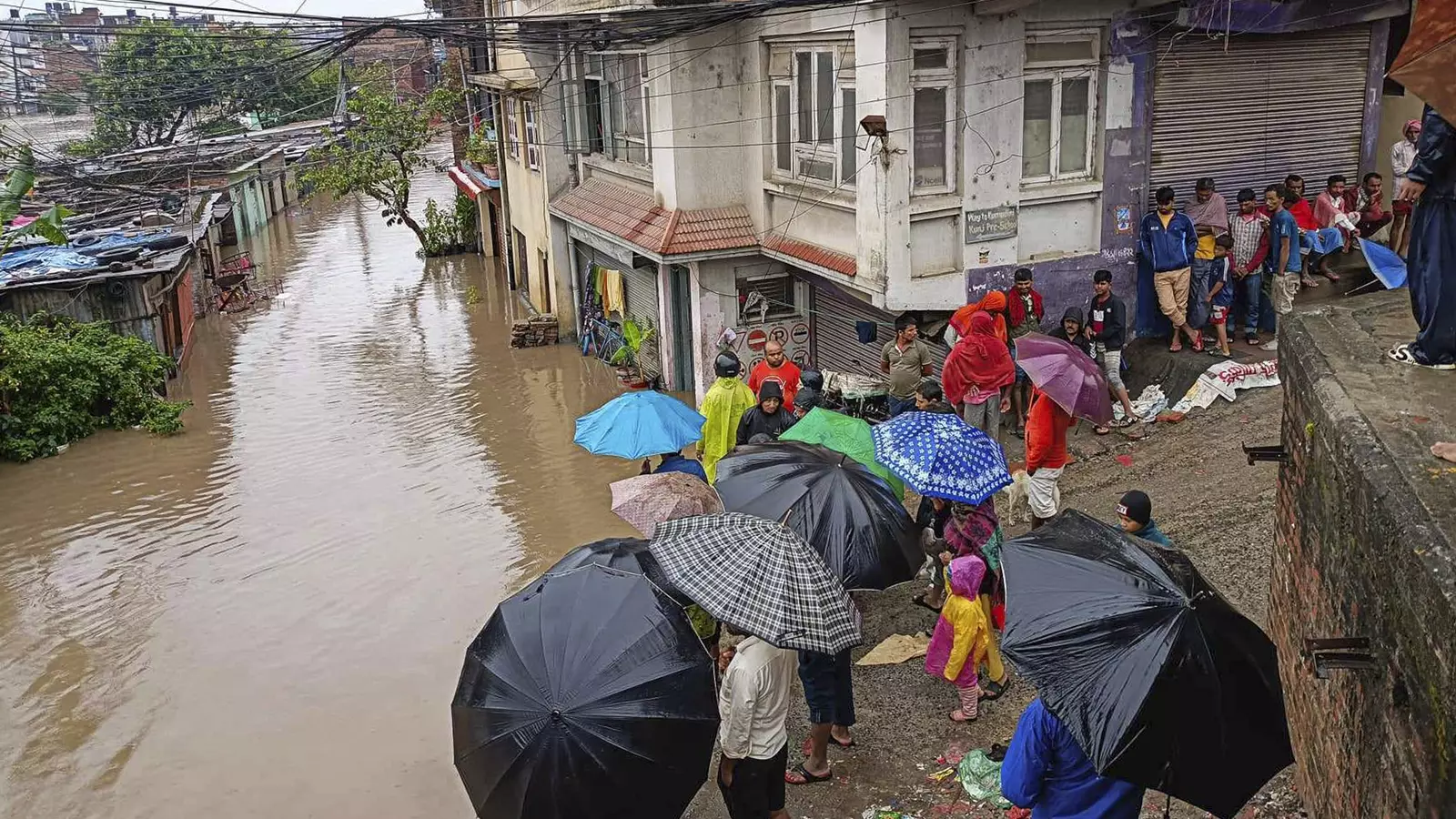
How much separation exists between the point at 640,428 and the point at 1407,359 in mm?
4794

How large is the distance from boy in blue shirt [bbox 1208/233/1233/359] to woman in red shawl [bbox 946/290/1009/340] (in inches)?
79.4

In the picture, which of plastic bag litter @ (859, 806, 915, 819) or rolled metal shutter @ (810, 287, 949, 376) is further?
rolled metal shutter @ (810, 287, 949, 376)

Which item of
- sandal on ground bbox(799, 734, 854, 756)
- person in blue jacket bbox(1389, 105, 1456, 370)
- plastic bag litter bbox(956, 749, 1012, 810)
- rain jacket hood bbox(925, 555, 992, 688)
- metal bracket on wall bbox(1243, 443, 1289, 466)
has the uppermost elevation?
person in blue jacket bbox(1389, 105, 1456, 370)

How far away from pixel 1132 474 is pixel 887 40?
4.28 metres

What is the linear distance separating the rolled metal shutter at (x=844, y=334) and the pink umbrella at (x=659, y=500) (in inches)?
206

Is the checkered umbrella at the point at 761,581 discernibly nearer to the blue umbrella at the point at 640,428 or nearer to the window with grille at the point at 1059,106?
the blue umbrella at the point at 640,428

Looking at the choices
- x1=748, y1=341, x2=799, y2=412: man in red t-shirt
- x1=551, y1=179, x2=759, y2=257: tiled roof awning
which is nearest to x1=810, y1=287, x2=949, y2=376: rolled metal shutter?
x1=551, y1=179, x2=759, y2=257: tiled roof awning

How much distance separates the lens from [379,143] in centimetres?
2731

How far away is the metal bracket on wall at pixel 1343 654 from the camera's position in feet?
12.3

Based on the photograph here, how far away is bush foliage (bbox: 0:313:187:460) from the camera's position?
14.1m

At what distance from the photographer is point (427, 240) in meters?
29.5

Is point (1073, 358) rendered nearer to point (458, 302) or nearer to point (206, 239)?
point (458, 302)

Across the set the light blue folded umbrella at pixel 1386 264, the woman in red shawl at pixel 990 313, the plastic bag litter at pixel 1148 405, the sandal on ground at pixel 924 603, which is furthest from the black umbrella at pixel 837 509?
the light blue folded umbrella at pixel 1386 264

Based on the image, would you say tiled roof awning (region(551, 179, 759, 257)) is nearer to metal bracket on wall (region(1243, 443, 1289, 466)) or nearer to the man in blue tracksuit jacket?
the man in blue tracksuit jacket
